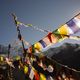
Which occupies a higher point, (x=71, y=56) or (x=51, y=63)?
(x=71, y=56)

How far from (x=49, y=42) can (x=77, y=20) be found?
232cm

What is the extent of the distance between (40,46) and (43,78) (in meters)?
1.74

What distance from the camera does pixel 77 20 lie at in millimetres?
8773

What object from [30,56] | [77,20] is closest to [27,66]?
[30,56]

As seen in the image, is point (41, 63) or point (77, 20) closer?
point (77, 20)

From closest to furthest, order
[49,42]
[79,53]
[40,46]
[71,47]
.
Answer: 1. [49,42]
2. [40,46]
3. [79,53]
4. [71,47]

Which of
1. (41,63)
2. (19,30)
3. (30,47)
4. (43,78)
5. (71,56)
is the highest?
(71,56)

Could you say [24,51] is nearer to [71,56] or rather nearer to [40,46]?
[40,46]

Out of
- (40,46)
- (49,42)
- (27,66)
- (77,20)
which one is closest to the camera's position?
(77,20)

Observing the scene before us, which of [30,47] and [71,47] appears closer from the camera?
[30,47]

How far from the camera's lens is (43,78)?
39.8 ft

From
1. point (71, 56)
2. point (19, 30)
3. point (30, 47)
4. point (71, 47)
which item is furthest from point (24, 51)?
point (71, 47)

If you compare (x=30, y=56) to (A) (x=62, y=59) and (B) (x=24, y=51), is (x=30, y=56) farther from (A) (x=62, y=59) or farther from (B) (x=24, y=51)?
(A) (x=62, y=59)

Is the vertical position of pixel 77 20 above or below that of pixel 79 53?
below
